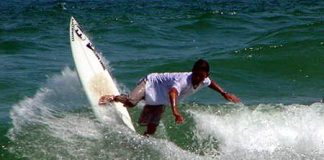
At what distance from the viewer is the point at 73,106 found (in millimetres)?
13164

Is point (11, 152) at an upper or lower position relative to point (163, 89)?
lower

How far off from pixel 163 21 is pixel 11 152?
1600 centimetres

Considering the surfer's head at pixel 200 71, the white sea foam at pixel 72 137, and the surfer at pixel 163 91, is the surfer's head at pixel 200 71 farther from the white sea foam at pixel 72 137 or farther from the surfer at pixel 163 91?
the white sea foam at pixel 72 137

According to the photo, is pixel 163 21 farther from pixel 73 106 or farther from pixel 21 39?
pixel 73 106

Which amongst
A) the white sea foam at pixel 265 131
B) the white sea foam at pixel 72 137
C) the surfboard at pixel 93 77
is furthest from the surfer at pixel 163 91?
the white sea foam at pixel 265 131

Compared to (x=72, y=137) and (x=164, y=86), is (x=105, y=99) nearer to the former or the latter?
(x=72, y=137)

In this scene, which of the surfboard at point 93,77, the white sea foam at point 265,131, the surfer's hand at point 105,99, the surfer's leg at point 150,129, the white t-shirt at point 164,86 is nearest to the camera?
the white t-shirt at point 164,86

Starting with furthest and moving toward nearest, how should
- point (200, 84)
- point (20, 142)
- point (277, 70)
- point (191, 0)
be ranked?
point (191, 0)
point (277, 70)
point (20, 142)
point (200, 84)

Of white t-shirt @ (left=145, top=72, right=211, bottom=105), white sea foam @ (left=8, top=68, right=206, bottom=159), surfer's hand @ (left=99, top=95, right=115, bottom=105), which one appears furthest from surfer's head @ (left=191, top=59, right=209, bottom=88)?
surfer's hand @ (left=99, top=95, right=115, bottom=105)

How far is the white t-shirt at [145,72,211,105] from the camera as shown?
10.1 meters

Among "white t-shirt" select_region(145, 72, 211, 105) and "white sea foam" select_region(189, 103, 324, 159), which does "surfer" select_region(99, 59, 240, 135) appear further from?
"white sea foam" select_region(189, 103, 324, 159)

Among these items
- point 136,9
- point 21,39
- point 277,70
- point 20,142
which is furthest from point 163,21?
point 20,142

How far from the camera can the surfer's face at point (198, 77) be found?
975 cm

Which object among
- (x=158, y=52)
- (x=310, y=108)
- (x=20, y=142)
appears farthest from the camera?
(x=158, y=52)
